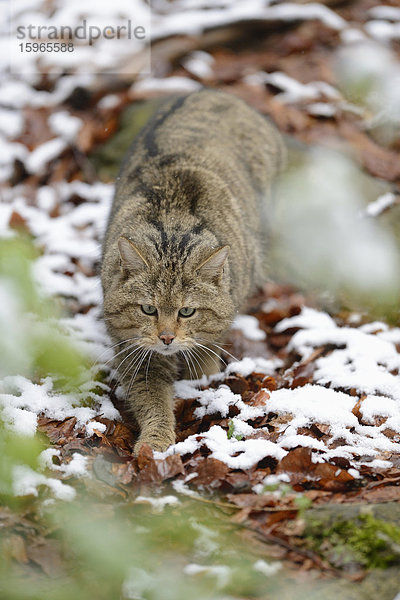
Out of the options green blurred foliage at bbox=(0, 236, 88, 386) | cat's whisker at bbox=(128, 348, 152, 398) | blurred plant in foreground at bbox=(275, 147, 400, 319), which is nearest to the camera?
green blurred foliage at bbox=(0, 236, 88, 386)

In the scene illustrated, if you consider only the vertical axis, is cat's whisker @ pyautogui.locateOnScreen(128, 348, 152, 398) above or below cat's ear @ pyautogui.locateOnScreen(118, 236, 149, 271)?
below

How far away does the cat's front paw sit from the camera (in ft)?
10.2

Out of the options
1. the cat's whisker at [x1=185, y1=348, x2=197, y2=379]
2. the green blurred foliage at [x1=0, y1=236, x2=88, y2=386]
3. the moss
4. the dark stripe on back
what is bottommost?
the moss

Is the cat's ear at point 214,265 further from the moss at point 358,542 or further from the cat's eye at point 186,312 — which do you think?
the moss at point 358,542

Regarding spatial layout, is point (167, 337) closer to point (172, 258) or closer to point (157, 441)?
point (172, 258)

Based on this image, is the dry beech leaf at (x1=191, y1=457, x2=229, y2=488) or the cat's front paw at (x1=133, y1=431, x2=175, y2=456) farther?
the cat's front paw at (x1=133, y1=431, x2=175, y2=456)

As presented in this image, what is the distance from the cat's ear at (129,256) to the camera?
330 centimetres

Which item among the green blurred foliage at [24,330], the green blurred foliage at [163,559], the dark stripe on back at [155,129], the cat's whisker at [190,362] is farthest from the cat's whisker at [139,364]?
the green blurred foliage at [24,330]

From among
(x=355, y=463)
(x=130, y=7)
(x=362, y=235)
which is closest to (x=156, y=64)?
(x=130, y=7)

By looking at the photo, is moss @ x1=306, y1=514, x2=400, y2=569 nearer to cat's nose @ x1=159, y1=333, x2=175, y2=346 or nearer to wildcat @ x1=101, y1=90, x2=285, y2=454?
wildcat @ x1=101, y1=90, x2=285, y2=454

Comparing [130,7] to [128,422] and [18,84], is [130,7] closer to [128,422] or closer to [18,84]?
[18,84]

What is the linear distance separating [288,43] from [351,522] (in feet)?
21.3

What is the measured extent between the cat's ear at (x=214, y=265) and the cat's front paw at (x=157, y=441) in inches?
33.7

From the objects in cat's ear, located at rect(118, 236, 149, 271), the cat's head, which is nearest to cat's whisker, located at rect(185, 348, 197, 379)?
the cat's head
